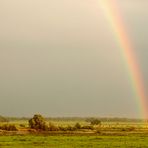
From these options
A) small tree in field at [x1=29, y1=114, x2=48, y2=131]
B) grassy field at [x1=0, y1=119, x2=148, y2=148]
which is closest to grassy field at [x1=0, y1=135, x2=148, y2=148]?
grassy field at [x1=0, y1=119, x2=148, y2=148]

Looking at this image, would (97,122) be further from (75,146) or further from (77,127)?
(75,146)

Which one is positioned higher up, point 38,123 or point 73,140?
point 38,123

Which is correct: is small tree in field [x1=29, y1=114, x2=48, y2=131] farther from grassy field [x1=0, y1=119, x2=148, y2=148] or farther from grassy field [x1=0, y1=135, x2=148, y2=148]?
grassy field [x1=0, y1=135, x2=148, y2=148]

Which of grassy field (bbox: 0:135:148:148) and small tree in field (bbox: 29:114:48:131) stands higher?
small tree in field (bbox: 29:114:48:131)

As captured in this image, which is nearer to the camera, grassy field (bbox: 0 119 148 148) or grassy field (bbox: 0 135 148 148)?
grassy field (bbox: 0 135 148 148)

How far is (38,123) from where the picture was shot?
264ft

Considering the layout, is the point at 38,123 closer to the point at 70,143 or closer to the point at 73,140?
the point at 73,140

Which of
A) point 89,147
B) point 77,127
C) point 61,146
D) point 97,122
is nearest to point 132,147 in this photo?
point 89,147

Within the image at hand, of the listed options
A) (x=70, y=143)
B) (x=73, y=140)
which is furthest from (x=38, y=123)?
(x=70, y=143)

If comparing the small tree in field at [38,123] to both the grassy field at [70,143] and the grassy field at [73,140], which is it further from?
the grassy field at [70,143]

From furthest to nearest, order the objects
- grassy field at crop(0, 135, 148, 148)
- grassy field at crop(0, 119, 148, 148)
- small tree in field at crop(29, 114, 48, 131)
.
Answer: small tree in field at crop(29, 114, 48, 131), grassy field at crop(0, 119, 148, 148), grassy field at crop(0, 135, 148, 148)

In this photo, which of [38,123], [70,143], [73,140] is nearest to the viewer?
[70,143]

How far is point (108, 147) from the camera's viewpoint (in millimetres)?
41062

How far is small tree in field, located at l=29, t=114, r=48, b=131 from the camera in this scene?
80262 millimetres
